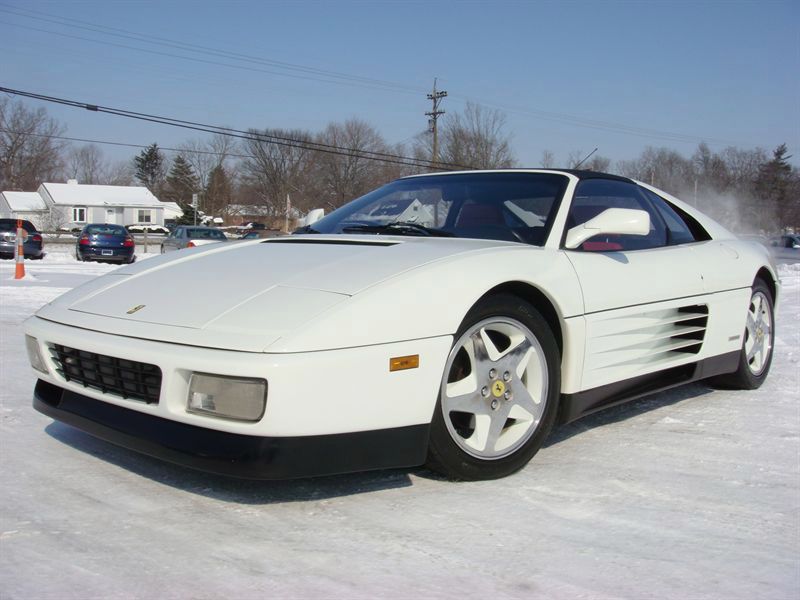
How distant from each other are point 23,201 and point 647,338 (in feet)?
233

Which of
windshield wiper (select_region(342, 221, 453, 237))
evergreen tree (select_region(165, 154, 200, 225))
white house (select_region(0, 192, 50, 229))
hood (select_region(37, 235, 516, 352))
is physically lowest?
hood (select_region(37, 235, 516, 352))

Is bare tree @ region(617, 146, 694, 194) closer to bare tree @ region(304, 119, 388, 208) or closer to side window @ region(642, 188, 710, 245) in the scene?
bare tree @ region(304, 119, 388, 208)

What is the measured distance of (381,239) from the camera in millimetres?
3131

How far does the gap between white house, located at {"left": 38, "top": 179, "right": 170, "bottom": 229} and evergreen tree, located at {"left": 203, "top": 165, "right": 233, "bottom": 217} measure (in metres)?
4.93

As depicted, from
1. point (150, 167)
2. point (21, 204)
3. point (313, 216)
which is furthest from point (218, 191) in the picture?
point (313, 216)

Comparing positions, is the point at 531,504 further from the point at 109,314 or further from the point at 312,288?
the point at 109,314

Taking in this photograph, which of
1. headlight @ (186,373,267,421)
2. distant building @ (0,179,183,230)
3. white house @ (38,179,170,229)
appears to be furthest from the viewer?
white house @ (38,179,170,229)

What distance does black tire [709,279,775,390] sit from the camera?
4.35 meters

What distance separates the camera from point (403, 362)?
238cm

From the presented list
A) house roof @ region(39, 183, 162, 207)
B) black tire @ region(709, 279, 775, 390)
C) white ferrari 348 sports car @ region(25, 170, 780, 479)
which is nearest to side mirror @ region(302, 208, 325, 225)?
white ferrari 348 sports car @ region(25, 170, 780, 479)

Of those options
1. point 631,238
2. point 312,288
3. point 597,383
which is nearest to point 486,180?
point 631,238

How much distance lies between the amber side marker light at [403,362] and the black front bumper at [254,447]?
0.67 ft

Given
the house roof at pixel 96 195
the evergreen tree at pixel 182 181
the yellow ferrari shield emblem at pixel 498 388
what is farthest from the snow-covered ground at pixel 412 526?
the evergreen tree at pixel 182 181

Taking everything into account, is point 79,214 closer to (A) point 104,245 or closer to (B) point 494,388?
(A) point 104,245
